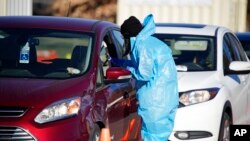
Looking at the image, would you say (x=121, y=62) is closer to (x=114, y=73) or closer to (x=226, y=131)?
(x=114, y=73)

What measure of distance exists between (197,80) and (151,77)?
227 centimetres

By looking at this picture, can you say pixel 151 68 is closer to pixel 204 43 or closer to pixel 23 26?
pixel 23 26

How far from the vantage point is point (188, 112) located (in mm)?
9188

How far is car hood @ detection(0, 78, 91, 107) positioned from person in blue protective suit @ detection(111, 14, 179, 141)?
1.73 feet

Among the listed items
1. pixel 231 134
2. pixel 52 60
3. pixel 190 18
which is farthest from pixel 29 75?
pixel 190 18

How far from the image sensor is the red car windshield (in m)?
7.47

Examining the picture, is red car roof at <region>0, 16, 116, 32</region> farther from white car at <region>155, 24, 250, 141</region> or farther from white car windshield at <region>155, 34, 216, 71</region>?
white car windshield at <region>155, 34, 216, 71</region>

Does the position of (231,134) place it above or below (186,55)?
below

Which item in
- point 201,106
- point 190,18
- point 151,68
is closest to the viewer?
point 151,68

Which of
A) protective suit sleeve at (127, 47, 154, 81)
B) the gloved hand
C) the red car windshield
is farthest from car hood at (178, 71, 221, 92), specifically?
protective suit sleeve at (127, 47, 154, 81)

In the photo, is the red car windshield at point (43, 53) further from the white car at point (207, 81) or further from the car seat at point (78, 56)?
the white car at point (207, 81)

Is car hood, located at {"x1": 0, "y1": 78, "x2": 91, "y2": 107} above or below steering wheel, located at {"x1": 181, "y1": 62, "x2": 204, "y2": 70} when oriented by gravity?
above

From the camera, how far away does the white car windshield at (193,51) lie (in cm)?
1004

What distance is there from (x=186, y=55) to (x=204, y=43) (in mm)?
283
